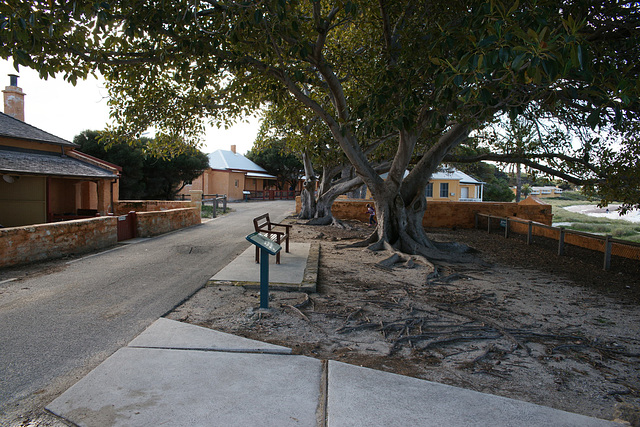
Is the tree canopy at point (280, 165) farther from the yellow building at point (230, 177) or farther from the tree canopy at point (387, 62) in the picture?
the tree canopy at point (387, 62)

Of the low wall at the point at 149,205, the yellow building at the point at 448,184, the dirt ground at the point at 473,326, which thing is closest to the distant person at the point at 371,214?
the low wall at the point at 149,205

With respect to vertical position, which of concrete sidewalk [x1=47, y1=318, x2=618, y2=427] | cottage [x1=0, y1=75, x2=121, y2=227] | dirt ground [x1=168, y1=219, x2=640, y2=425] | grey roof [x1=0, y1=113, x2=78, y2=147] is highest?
grey roof [x1=0, y1=113, x2=78, y2=147]

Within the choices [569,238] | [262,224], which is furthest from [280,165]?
[262,224]

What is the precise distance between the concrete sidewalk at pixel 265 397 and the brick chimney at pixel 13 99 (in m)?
19.2

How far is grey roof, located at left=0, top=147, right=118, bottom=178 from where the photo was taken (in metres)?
11.5

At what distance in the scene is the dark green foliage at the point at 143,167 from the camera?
22.8m

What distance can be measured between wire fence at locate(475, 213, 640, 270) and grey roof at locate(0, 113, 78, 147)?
17.0 m

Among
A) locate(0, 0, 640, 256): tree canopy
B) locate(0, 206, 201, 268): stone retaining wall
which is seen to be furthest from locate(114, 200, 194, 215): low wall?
locate(0, 0, 640, 256): tree canopy

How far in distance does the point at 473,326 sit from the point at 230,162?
4043 centimetres

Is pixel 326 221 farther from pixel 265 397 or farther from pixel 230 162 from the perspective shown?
pixel 230 162

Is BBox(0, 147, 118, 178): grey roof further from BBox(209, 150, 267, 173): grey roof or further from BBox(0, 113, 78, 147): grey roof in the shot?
BBox(209, 150, 267, 173): grey roof

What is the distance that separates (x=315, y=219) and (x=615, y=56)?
12.5 meters

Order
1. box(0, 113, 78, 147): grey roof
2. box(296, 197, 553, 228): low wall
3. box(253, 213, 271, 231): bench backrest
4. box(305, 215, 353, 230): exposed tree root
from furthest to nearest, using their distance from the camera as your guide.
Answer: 1. box(305, 215, 353, 230): exposed tree root
2. box(296, 197, 553, 228): low wall
3. box(0, 113, 78, 147): grey roof
4. box(253, 213, 271, 231): bench backrest

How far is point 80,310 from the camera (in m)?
4.89
